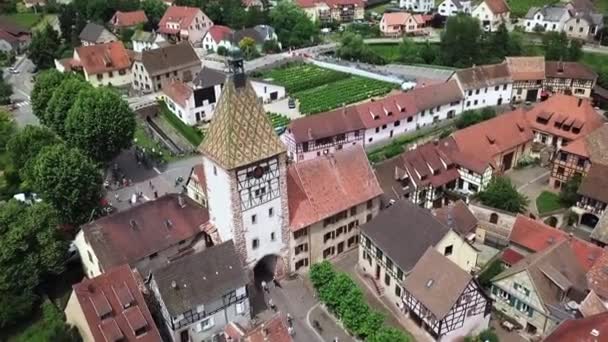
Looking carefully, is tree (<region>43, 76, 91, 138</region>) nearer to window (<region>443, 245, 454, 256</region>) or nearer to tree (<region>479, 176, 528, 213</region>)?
window (<region>443, 245, 454, 256</region>)

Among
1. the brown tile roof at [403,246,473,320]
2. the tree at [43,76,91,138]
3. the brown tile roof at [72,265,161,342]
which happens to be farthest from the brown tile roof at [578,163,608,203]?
the tree at [43,76,91,138]

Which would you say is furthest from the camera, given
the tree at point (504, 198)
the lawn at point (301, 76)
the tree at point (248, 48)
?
the tree at point (248, 48)

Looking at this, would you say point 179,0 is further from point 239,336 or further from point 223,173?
point 239,336

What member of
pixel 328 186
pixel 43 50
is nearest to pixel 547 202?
pixel 328 186

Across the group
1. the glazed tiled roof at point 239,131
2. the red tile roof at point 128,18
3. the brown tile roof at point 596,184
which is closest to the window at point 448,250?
the glazed tiled roof at point 239,131

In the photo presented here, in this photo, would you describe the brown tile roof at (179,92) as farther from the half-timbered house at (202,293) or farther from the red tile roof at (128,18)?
the red tile roof at (128,18)

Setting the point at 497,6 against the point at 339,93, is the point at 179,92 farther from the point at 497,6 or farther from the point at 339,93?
the point at 497,6
